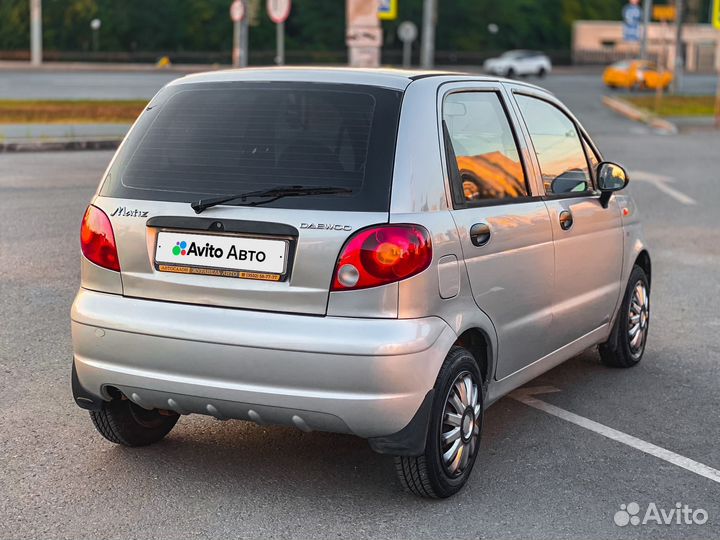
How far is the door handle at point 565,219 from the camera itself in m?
5.89

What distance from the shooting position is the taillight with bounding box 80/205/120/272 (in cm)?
490

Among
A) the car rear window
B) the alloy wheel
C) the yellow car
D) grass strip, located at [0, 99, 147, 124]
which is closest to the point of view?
the car rear window

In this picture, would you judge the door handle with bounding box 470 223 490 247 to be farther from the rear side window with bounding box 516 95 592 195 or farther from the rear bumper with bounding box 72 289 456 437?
the rear side window with bounding box 516 95 592 195

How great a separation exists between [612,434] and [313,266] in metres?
2.05

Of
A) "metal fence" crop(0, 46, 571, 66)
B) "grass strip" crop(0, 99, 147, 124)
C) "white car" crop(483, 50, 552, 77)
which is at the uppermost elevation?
"grass strip" crop(0, 99, 147, 124)

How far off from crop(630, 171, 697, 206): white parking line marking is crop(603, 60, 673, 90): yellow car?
36.2 meters

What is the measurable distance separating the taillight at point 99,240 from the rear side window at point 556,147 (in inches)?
82.8

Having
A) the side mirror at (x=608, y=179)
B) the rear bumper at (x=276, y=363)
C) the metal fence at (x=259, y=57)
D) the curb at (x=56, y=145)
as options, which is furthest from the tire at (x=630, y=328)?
the metal fence at (x=259, y=57)

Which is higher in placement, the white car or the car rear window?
the car rear window

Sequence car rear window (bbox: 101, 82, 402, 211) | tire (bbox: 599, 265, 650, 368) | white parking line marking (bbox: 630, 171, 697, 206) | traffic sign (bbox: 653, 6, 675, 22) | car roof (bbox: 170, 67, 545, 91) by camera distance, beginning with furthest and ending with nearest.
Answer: traffic sign (bbox: 653, 6, 675, 22) < white parking line marking (bbox: 630, 171, 697, 206) < tire (bbox: 599, 265, 650, 368) < car roof (bbox: 170, 67, 545, 91) < car rear window (bbox: 101, 82, 402, 211)

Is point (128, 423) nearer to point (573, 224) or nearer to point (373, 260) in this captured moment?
point (373, 260)

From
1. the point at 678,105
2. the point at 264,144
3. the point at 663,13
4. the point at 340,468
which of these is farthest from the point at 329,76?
the point at 663,13

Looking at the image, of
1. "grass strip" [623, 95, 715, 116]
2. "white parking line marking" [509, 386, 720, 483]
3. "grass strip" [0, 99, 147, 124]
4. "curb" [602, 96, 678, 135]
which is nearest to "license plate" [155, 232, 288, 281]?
"white parking line marking" [509, 386, 720, 483]

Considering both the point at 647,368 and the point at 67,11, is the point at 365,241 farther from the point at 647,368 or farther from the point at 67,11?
the point at 67,11
